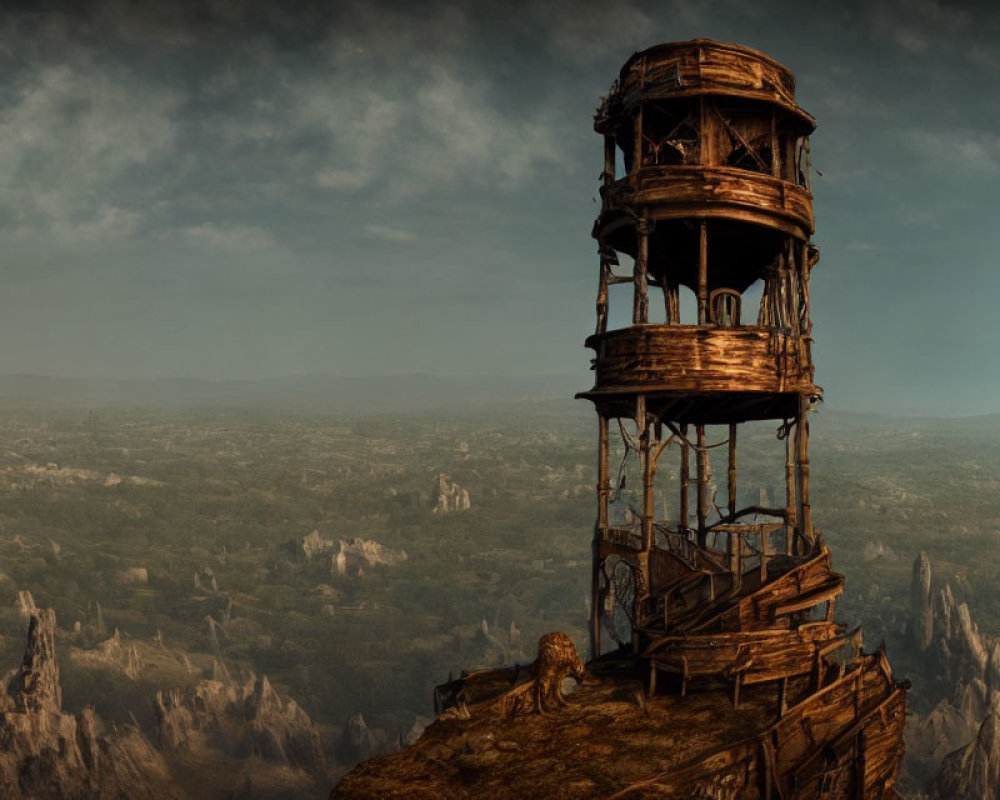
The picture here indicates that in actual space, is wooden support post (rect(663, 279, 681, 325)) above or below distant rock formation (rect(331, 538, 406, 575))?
above

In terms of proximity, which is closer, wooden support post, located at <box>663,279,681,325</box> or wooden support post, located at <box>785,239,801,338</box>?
wooden support post, located at <box>785,239,801,338</box>

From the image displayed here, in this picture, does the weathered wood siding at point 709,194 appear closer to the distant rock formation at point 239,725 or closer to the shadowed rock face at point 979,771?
the shadowed rock face at point 979,771

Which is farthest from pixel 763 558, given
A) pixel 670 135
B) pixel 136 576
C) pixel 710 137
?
pixel 136 576

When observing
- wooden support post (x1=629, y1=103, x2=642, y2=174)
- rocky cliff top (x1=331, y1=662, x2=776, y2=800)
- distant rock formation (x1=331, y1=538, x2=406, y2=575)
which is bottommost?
distant rock formation (x1=331, y1=538, x2=406, y2=575)

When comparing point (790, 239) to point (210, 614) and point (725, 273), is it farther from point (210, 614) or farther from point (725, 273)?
point (210, 614)

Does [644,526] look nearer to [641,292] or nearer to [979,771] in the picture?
[641,292]

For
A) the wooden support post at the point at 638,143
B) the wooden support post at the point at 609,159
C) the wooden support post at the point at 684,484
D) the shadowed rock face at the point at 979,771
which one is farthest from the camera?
the shadowed rock face at the point at 979,771

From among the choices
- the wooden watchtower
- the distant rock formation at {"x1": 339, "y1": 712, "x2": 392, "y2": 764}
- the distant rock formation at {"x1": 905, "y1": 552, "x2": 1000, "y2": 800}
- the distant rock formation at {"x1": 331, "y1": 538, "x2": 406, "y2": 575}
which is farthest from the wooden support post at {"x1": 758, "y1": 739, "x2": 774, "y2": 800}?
the distant rock formation at {"x1": 331, "y1": 538, "x2": 406, "y2": 575}

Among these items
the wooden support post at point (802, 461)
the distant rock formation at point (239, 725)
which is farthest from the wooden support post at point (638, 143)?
the distant rock formation at point (239, 725)

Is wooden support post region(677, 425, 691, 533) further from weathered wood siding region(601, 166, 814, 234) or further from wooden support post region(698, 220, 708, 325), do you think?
weathered wood siding region(601, 166, 814, 234)
